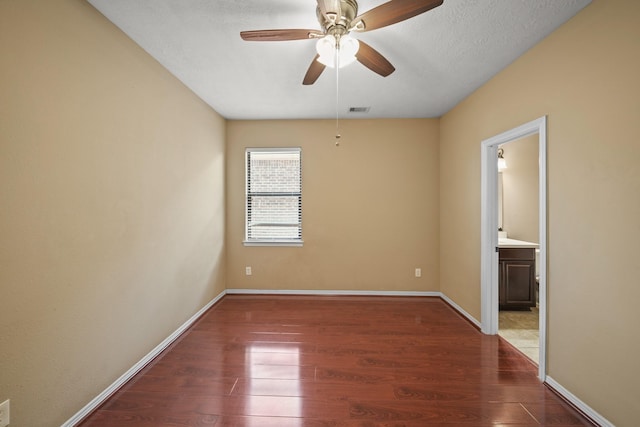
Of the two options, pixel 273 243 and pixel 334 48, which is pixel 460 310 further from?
pixel 334 48

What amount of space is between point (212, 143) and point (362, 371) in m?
3.10

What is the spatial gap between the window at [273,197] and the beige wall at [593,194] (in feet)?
8.97

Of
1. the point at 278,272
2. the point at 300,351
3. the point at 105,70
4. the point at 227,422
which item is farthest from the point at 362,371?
the point at 105,70

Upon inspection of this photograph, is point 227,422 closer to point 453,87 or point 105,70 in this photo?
point 105,70

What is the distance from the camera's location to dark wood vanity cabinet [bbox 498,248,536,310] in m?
3.30

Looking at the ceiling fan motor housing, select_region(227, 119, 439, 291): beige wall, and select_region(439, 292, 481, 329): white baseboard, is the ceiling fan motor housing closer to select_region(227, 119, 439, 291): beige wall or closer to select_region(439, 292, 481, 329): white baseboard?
select_region(227, 119, 439, 291): beige wall

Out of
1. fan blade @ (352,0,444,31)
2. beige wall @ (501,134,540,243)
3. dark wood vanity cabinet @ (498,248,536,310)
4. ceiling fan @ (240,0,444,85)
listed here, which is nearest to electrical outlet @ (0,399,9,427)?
ceiling fan @ (240,0,444,85)

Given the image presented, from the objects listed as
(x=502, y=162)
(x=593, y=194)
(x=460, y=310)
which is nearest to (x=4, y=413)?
(x=593, y=194)

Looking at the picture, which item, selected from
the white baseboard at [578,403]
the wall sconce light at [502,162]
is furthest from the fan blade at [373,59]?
the wall sconce light at [502,162]

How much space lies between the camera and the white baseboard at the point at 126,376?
1642mm

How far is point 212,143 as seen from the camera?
3518 millimetres

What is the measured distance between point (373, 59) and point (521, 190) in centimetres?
348

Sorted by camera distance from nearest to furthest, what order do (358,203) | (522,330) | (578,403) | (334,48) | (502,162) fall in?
1. (334,48)
2. (578,403)
3. (522,330)
4. (358,203)
5. (502,162)

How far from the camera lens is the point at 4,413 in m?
1.26
